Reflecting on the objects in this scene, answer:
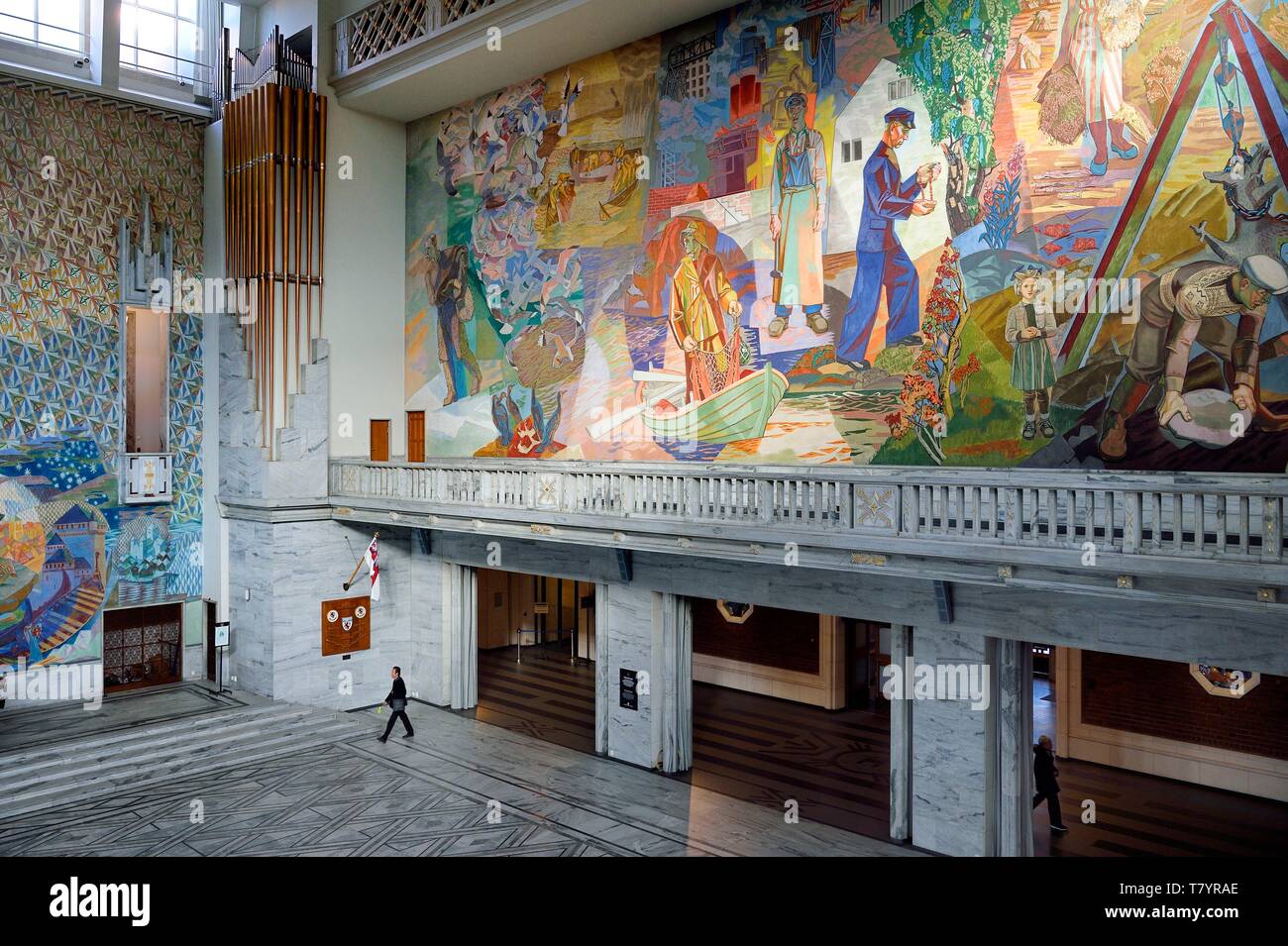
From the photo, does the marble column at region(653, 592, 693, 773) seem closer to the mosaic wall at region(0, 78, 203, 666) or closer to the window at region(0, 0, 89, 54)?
the mosaic wall at region(0, 78, 203, 666)

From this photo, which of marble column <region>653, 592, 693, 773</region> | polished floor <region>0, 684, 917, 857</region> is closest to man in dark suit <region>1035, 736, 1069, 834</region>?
polished floor <region>0, 684, 917, 857</region>

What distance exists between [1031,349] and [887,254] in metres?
2.33

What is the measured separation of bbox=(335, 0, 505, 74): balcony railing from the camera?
52.9 ft

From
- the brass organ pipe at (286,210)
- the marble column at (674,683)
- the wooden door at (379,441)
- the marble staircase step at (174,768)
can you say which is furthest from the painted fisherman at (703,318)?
the marble staircase step at (174,768)

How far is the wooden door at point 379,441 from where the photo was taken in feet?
62.3

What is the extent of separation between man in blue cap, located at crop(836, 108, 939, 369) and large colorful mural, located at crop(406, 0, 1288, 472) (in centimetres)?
4

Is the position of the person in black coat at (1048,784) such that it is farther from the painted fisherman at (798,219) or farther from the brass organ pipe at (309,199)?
the brass organ pipe at (309,199)

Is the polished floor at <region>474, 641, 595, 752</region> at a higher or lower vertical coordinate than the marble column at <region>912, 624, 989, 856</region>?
lower

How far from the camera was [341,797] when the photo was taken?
1298cm

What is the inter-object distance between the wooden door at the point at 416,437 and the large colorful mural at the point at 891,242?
125 cm

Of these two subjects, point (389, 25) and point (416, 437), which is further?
point (416, 437)

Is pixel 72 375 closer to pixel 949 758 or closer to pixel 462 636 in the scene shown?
pixel 462 636

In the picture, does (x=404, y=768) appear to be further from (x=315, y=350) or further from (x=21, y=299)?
(x=21, y=299)

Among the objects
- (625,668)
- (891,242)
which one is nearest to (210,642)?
(625,668)
